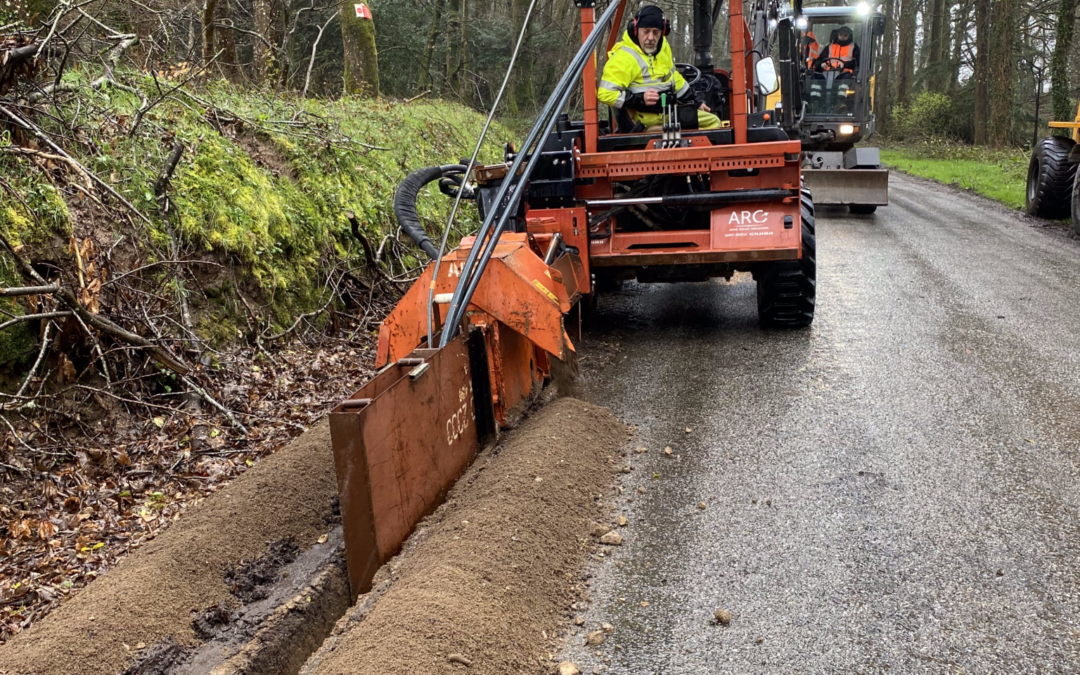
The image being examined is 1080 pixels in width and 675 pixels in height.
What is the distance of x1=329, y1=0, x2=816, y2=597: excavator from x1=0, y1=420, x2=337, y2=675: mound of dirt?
65 cm

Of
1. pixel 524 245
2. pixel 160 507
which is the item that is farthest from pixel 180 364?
pixel 524 245

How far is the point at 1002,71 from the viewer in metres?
23.4

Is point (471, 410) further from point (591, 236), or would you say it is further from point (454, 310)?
point (591, 236)

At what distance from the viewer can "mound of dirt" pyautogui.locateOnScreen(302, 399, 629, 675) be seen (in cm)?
288

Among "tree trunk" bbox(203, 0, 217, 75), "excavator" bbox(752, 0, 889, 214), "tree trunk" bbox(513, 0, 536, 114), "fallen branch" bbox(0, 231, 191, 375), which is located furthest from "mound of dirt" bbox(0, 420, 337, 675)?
"tree trunk" bbox(513, 0, 536, 114)

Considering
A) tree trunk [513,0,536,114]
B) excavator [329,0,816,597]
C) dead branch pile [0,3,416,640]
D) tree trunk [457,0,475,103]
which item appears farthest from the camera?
tree trunk [513,0,536,114]

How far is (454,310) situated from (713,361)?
2.76m

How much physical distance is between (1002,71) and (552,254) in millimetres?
22190

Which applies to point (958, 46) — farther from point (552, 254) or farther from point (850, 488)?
point (850, 488)

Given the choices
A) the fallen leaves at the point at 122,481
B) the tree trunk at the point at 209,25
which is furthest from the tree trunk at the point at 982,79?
the fallen leaves at the point at 122,481

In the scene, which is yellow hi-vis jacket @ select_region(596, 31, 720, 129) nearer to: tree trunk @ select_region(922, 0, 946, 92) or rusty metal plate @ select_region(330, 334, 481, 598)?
rusty metal plate @ select_region(330, 334, 481, 598)

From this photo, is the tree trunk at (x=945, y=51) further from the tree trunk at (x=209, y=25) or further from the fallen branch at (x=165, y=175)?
the fallen branch at (x=165, y=175)

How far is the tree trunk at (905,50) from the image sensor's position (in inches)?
1319

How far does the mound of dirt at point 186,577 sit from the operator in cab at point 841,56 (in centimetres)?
1509
